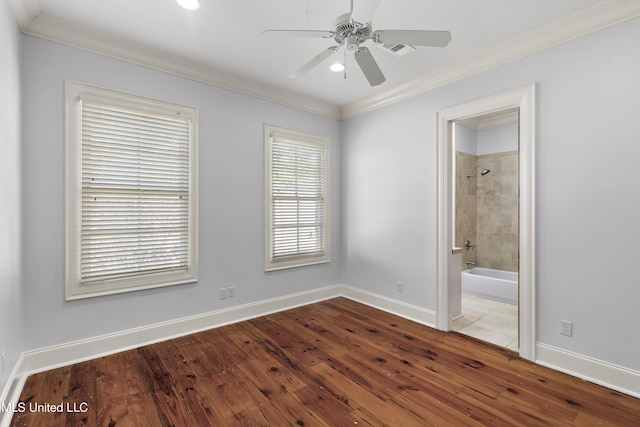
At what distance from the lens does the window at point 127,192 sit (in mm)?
2492

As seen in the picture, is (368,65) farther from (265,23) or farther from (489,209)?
(489,209)

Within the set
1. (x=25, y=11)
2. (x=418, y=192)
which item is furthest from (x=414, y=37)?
(x=25, y=11)

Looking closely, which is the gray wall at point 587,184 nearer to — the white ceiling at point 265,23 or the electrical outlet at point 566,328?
the electrical outlet at point 566,328

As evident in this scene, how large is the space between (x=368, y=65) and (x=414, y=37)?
1.16 feet

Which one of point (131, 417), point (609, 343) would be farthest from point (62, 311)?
point (609, 343)

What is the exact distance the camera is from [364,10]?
1526 millimetres

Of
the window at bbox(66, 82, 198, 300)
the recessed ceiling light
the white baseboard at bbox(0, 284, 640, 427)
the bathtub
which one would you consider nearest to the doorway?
the white baseboard at bbox(0, 284, 640, 427)

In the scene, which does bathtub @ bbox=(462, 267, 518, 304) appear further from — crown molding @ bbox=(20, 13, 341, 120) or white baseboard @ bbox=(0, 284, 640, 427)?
crown molding @ bbox=(20, 13, 341, 120)

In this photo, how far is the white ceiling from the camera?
7.04 feet

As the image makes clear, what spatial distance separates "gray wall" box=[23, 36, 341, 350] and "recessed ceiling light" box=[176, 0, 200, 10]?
3.13 ft

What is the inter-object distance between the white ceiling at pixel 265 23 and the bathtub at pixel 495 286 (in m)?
3.04

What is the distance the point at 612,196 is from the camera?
2.18 m

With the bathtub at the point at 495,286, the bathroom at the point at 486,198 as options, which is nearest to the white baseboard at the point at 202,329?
the bathtub at the point at 495,286

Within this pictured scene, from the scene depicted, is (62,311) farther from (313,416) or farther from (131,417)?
(313,416)
